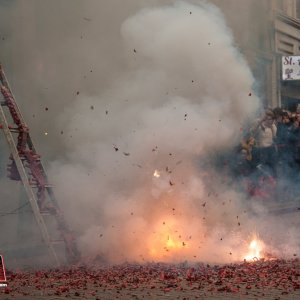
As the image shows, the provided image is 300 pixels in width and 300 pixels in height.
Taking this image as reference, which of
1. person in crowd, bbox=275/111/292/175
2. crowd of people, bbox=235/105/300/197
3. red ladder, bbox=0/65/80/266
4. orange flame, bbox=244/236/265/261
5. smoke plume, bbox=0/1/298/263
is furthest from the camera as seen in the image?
person in crowd, bbox=275/111/292/175

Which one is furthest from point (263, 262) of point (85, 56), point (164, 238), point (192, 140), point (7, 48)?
point (7, 48)

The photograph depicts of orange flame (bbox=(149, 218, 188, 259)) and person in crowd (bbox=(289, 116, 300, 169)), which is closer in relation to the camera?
orange flame (bbox=(149, 218, 188, 259))

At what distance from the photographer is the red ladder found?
8.46 metres

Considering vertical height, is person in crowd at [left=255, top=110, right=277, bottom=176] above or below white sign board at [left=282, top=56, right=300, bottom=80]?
below

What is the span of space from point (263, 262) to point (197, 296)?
8.19 feet

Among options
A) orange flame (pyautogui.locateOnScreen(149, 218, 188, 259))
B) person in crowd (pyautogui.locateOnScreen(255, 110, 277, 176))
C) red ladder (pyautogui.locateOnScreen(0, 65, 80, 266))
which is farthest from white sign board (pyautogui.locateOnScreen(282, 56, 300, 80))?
red ladder (pyautogui.locateOnScreen(0, 65, 80, 266))

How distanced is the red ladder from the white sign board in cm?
1176

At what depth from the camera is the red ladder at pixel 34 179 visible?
846 cm

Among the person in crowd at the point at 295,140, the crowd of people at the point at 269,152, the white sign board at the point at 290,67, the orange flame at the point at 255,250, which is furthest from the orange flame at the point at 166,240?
the white sign board at the point at 290,67

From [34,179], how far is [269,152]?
244 inches

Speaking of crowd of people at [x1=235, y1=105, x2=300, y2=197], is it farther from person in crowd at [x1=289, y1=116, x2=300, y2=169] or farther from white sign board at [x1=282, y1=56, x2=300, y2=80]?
white sign board at [x1=282, y1=56, x2=300, y2=80]

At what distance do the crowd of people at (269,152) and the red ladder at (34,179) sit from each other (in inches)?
180

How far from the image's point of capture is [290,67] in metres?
18.9

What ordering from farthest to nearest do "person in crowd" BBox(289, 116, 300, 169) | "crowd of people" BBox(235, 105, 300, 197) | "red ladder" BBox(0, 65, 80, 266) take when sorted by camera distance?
"person in crowd" BBox(289, 116, 300, 169) < "crowd of people" BBox(235, 105, 300, 197) < "red ladder" BBox(0, 65, 80, 266)
